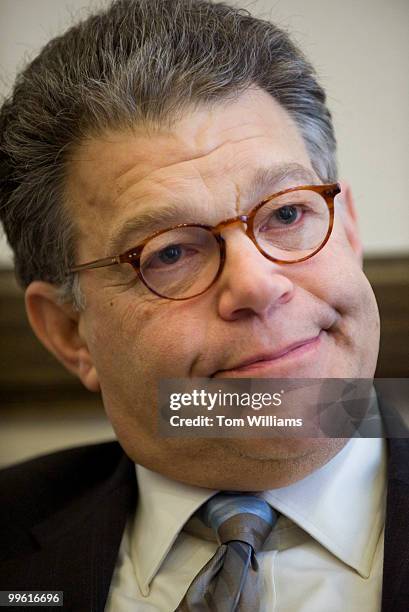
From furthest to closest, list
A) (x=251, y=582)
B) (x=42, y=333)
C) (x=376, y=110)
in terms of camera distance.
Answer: (x=42, y=333), (x=376, y=110), (x=251, y=582)

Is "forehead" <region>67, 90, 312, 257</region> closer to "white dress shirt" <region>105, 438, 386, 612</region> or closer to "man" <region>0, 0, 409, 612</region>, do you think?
"man" <region>0, 0, 409, 612</region>

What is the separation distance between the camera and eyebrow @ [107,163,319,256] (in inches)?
33.1

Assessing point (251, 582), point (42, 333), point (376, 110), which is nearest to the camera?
point (251, 582)

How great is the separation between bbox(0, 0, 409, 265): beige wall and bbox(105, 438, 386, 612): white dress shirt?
0.26m

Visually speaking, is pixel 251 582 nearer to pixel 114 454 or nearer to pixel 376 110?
pixel 114 454

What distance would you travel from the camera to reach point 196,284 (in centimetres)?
84

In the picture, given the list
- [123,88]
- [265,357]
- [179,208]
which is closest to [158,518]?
[265,357]

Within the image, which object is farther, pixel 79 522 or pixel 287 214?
pixel 79 522

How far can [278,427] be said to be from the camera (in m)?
0.84

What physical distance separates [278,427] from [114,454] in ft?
1.02

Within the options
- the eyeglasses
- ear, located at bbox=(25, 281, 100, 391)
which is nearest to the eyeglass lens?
the eyeglasses

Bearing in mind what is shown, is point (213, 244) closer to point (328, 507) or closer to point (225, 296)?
point (225, 296)

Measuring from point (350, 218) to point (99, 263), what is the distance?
29 cm

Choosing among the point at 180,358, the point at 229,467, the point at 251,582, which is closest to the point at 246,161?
the point at 180,358
